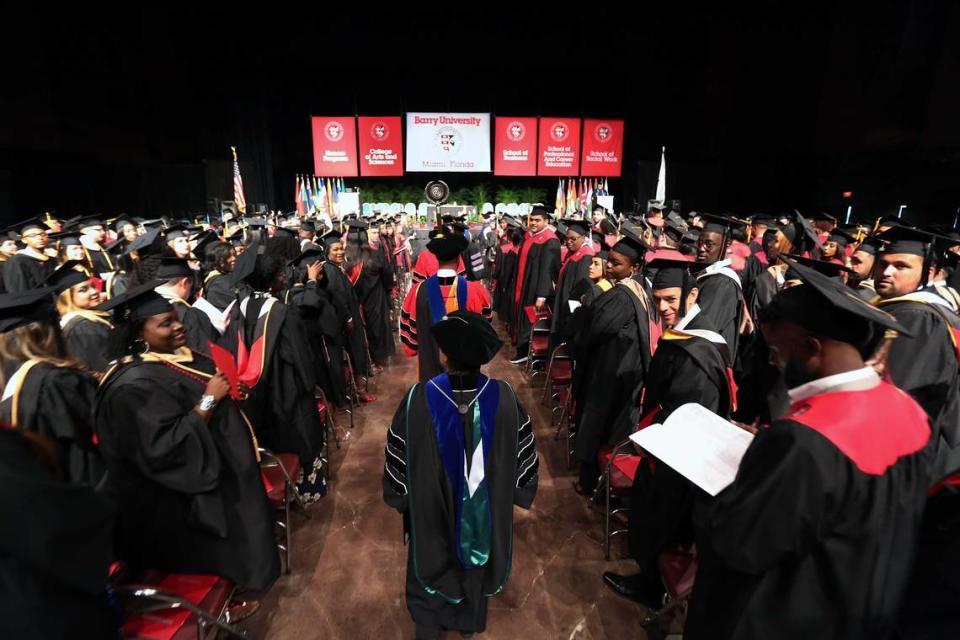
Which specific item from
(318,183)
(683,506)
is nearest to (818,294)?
(683,506)

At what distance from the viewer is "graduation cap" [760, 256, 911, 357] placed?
47.4 inches

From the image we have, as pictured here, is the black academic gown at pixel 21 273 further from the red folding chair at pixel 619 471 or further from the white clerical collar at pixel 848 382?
the white clerical collar at pixel 848 382

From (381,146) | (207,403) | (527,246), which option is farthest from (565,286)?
(381,146)

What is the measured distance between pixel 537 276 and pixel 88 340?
176 inches

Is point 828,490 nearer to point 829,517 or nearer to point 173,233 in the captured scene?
point 829,517

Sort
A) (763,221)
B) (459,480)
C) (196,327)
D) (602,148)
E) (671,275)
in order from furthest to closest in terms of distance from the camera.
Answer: (602,148) → (763,221) → (196,327) → (671,275) → (459,480)

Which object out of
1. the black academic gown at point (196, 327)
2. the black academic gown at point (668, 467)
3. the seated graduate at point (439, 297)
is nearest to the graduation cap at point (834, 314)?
the black academic gown at point (668, 467)

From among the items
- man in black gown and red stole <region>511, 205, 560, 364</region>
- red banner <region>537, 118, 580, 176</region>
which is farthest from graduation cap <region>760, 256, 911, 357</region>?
red banner <region>537, 118, 580, 176</region>

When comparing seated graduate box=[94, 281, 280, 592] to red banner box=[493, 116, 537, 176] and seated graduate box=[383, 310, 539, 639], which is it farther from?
red banner box=[493, 116, 537, 176]

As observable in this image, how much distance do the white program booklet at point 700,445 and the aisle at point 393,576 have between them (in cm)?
129

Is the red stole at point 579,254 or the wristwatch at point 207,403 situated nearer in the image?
the wristwatch at point 207,403

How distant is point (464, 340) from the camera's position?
1.82 meters

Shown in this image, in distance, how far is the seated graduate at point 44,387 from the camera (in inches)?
71.9

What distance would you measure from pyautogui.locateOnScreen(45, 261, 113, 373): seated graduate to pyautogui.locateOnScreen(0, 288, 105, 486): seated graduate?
1.04m
